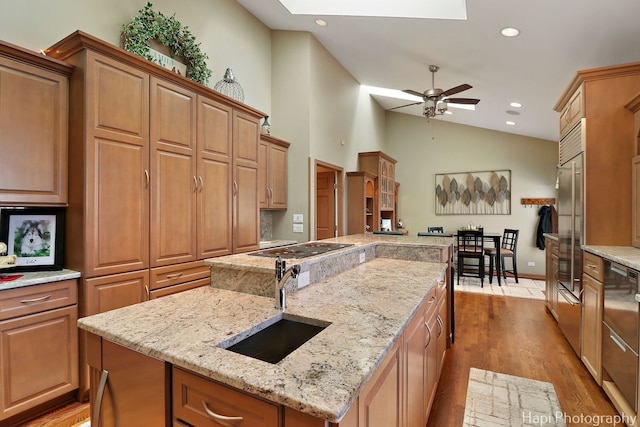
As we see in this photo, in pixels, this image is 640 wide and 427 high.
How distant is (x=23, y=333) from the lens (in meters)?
1.87

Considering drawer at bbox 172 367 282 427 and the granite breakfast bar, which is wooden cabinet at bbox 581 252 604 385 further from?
drawer at bbox 172 367 282 427

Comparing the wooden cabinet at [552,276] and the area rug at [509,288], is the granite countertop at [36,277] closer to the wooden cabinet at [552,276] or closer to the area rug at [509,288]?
the wooden cabinet at [552,276]

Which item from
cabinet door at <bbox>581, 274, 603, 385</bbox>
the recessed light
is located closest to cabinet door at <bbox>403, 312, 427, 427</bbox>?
cabinet door at <bbox>581, 274, 603, 385</bbox>

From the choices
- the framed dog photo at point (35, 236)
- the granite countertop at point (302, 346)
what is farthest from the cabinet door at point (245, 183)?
the granite countertop at point (302, 346)

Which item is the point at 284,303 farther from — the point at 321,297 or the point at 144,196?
the point at 144,196

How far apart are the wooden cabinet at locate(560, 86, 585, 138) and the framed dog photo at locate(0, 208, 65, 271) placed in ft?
13.3

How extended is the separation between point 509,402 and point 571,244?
57.9 inches

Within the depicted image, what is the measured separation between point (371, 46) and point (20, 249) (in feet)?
14.5

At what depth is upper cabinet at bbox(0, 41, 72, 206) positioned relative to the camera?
1887 mm

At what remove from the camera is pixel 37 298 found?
192 centimetres

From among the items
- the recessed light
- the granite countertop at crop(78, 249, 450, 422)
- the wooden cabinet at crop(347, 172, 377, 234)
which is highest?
the recessed light

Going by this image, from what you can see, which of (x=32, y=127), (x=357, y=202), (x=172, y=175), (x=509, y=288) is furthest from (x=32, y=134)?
(x=509, y=288)

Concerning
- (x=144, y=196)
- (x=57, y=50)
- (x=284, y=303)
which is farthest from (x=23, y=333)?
(x=57, y=50)

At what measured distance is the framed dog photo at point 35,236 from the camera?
2.05m
